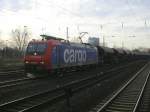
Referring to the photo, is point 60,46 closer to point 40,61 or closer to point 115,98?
point 40,61

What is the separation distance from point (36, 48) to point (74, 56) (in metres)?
6.42

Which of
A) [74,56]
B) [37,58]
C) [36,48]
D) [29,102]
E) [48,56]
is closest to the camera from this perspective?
[29,102]

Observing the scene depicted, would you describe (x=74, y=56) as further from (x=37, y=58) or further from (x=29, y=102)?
(x=29, y=102)

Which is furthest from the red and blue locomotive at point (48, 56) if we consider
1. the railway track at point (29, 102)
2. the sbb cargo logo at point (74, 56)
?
the railway track at point (29, 102)

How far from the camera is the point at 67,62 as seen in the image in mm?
28453

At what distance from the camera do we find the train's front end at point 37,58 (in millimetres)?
24250

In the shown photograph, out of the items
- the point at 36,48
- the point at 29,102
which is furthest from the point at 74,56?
the point at 29,102

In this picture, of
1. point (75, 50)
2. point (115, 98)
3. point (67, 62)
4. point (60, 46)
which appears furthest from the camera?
point (75, 50)

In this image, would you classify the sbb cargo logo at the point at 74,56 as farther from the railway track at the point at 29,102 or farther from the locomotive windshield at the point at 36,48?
the railway track at the point at 29,102

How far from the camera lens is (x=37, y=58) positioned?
24.6 m

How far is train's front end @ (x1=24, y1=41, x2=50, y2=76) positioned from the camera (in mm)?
24250

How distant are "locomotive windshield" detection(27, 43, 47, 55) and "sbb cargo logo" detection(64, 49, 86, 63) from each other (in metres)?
3.26

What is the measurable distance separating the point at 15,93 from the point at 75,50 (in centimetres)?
1507

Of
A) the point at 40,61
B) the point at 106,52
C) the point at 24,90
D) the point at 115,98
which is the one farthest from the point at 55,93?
the point at 106,52
